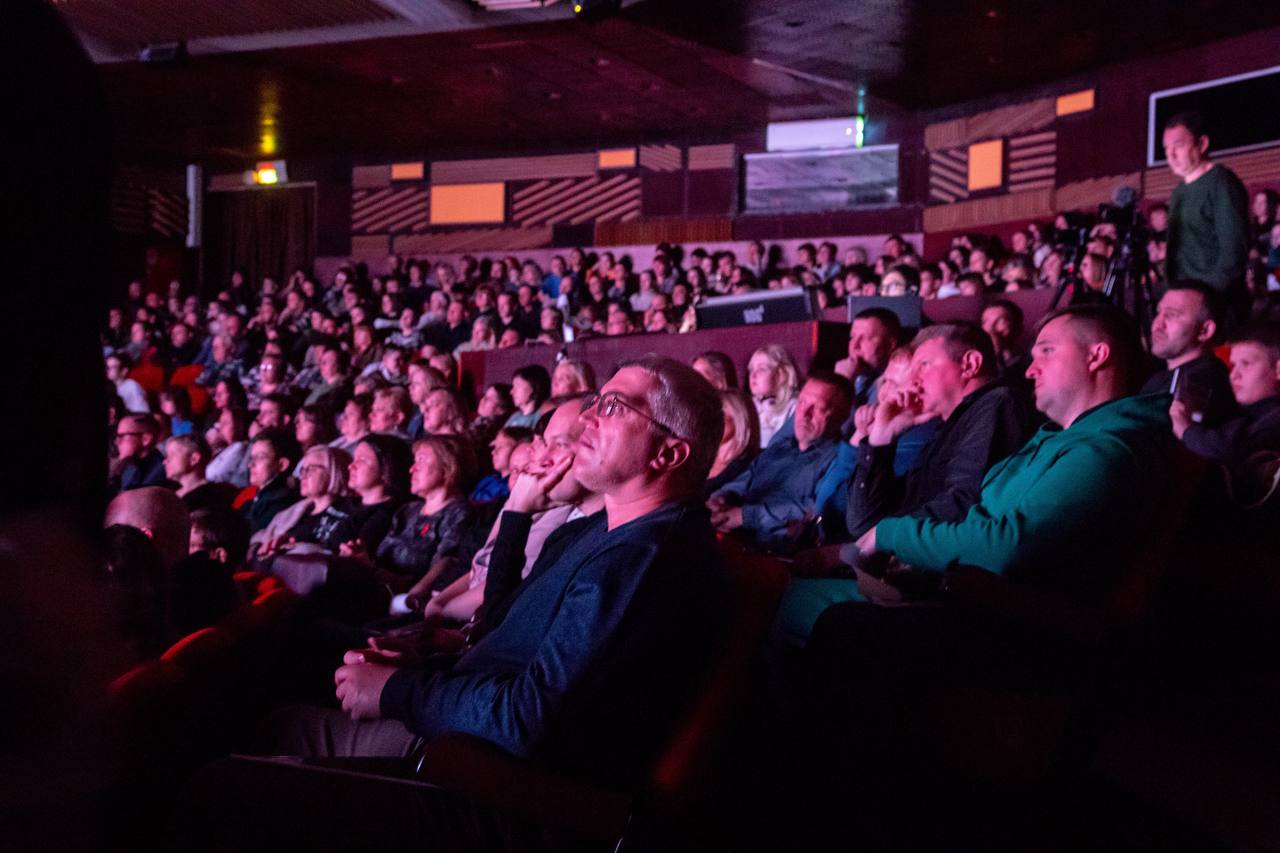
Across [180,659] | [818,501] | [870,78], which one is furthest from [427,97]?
[180,659]

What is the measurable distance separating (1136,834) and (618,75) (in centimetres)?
914

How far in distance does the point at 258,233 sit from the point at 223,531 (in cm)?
1244

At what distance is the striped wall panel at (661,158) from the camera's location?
12414 mm

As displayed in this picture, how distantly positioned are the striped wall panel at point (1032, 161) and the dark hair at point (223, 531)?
9188 mm

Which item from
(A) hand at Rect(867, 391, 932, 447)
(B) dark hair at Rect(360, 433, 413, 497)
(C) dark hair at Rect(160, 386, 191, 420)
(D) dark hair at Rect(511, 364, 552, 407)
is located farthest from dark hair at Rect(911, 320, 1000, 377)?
(C) dark hair at Rect(160, 386, 191, 420)

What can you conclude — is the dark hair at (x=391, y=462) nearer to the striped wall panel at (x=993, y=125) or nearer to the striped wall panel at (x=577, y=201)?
the striped wall panel at (x=993, y=125)

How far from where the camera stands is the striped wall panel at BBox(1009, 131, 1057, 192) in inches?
406

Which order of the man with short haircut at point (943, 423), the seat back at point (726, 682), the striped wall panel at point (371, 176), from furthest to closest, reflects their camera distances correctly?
the striped wall panel at point (371, 176)
the man with short haircut at point (943, 423)
the seat back at point (726, 682)

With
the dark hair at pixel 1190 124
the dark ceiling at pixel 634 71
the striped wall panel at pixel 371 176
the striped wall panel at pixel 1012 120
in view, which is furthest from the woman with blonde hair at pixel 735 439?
the striped wall panel at pixel 371 176

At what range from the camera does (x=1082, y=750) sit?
80.9 inches

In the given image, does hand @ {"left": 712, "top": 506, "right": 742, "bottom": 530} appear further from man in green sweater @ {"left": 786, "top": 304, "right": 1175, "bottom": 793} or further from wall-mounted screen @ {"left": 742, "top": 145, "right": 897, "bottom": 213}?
wall-mounted screen @ {"left": 742, "top": 145, "right": 897, "bottom": 213}

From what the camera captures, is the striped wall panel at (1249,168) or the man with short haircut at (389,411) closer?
the man with short haircut at (389,411)

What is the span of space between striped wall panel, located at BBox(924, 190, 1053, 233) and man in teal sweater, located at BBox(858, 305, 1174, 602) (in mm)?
8503

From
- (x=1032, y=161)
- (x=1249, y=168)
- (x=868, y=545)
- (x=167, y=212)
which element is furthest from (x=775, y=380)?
(x=167, y=212)
